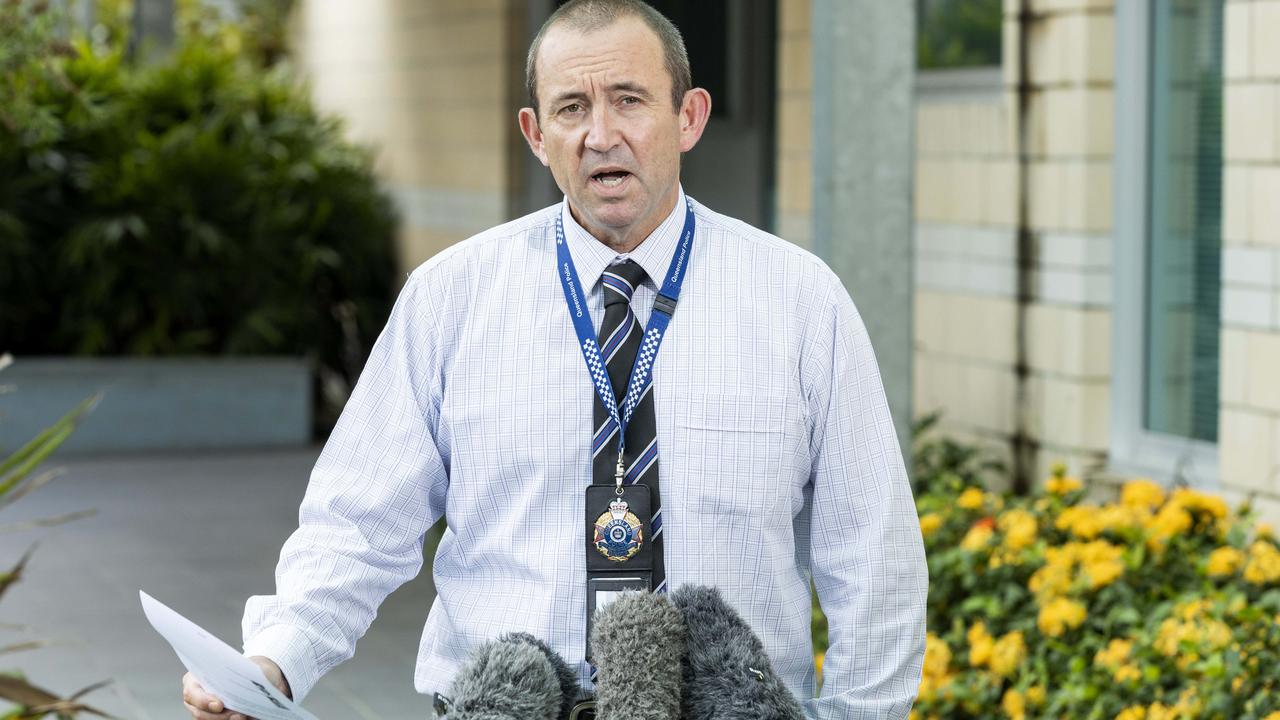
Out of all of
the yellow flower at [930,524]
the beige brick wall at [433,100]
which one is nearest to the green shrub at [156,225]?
the beige brick wall at [433,100]

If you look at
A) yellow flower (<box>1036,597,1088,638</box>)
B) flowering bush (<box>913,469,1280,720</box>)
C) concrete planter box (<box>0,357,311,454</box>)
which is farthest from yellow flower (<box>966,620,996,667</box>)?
concrete planter box (<box>0,357,311,454</box>)

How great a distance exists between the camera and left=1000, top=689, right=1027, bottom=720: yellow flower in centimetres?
468

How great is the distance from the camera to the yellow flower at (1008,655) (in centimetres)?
480

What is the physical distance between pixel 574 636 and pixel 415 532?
1.05 feet

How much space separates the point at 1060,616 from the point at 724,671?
9.29 feet

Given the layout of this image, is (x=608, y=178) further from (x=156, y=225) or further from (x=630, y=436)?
(x=156, y=225)

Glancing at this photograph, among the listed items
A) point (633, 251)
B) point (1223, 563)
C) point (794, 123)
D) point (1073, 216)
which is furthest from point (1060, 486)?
point (633, 251)

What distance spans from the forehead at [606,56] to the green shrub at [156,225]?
8648 mm

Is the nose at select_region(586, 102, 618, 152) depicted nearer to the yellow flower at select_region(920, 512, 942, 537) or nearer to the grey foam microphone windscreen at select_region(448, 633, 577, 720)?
the grey foam microphone windscreen at select_region(448, 633, 577, 720)

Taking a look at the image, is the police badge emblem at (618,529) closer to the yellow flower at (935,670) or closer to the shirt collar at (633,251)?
the shirt collar at (633,251)

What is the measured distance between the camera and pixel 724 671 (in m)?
2.22

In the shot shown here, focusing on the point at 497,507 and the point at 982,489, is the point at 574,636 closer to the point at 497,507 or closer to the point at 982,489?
the point at 497,507

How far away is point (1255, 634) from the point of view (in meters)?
4.39

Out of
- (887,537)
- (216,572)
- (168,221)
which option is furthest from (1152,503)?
(168,221)
